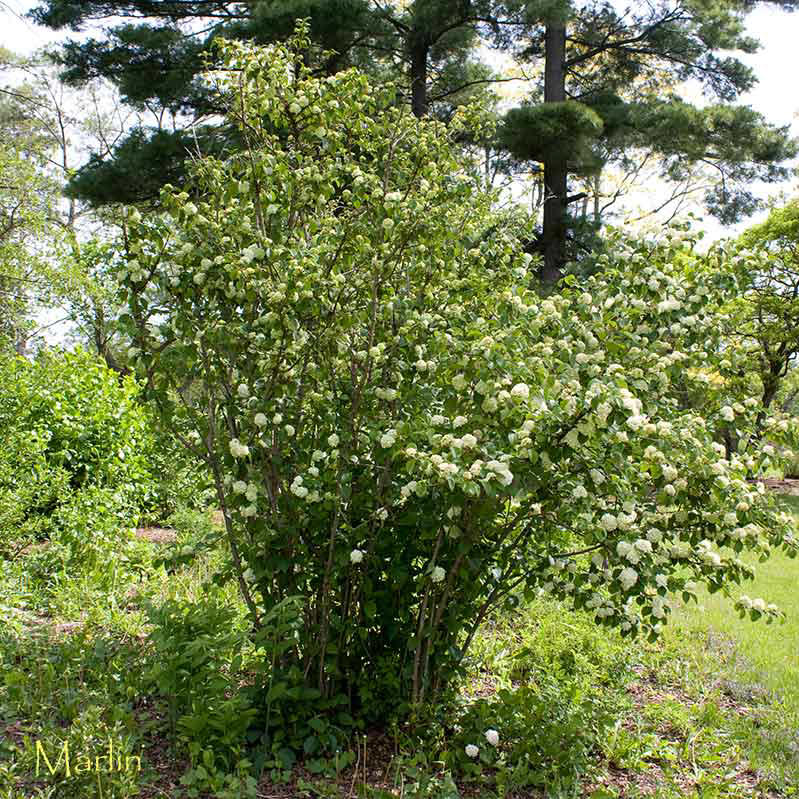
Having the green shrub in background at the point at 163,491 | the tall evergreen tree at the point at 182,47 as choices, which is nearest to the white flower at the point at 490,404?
the green shrub in background at the point at 163,491

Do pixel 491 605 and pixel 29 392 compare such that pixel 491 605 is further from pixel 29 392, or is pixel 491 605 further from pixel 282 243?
pixel 29 392

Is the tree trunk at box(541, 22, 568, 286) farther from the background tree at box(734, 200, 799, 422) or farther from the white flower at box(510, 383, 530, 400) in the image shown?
the white flower at box(510, 383, 530, 400)

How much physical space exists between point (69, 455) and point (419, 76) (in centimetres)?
801

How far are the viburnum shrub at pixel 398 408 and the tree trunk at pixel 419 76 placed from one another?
8.47m

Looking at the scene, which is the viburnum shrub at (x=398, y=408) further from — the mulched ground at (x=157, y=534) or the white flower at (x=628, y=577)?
the mulched ground at (x=157, y=534)

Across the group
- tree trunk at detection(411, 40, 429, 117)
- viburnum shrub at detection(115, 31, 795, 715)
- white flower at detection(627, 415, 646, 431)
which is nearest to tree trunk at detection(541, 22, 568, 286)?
tree trunk at detection(411, 40, 429, 117)

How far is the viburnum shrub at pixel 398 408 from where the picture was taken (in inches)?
98.5

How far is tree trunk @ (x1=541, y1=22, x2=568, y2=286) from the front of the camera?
11039mm

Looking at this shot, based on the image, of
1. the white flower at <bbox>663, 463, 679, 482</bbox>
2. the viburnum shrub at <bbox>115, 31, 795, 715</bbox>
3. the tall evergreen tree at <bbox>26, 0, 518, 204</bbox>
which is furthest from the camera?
the tall evergreen tree at <bbox>26, 0, 518, 204</bbox>

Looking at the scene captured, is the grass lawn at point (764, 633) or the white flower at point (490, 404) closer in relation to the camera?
the white flower at point (490, 404)

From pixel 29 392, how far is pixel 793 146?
10552 millimetres

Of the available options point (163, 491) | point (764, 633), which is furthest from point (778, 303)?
point (163, 491)

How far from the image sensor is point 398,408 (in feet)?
9.89

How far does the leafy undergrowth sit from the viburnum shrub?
0.87 ft
